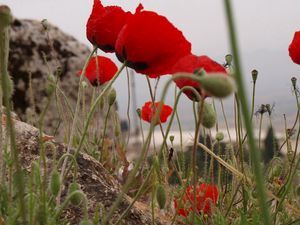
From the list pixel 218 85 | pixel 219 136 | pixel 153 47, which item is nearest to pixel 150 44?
pixel 153 47

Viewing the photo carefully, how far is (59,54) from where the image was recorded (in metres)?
6.44

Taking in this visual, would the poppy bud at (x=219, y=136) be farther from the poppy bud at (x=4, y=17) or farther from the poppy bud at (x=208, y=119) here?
the poppy bud at (x=4, y=17)

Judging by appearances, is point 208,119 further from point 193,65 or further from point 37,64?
point 37,64

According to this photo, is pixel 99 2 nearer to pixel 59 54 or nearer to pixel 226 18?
pixel 226 18

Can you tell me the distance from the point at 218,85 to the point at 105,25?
909 mm

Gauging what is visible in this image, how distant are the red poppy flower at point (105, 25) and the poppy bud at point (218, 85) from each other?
33.2 inches

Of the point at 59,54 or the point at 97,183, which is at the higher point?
the point at 59,54

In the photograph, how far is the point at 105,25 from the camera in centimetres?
145

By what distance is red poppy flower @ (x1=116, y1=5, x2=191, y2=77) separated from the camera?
1215 millimetres

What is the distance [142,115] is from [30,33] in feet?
13.7

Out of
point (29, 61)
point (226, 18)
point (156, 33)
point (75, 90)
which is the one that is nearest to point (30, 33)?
point (29, 61)

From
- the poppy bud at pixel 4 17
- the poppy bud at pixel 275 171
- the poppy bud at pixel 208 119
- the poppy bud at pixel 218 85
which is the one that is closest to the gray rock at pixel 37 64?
the poppy bud at pixel 275 171

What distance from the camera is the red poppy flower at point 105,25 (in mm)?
1433

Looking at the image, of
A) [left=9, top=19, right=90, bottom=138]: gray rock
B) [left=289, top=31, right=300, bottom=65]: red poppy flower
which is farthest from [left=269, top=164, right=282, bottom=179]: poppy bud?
[left=9, top=19, right=90, bottom=138]: gray rock
